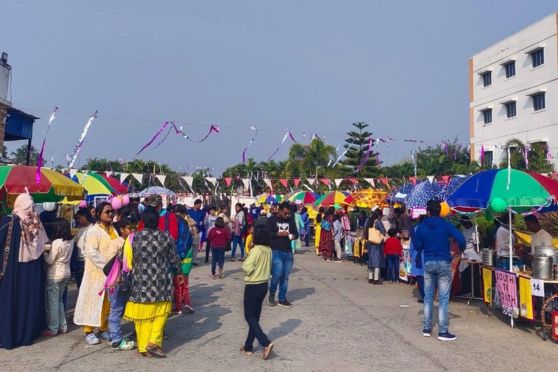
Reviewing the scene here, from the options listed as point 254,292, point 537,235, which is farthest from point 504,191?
point 254,292

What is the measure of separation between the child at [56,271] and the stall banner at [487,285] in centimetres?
668

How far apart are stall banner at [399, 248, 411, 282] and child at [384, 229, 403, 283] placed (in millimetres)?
160

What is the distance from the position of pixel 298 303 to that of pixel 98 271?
397 centimetres

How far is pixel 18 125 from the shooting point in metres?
16.1

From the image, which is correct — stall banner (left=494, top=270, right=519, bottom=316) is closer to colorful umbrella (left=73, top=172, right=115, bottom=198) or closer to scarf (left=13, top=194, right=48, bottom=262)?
scarf (left=13, top=194, right=48, bottom=262)

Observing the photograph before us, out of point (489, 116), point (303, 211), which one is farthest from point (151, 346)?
point (489, 116)

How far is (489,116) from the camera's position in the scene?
114 feet

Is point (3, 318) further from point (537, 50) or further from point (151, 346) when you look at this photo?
point (537, 50)

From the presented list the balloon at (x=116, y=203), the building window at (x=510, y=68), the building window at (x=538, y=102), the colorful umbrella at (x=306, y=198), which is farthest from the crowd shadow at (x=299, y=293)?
the building window at (x=510, y=68)

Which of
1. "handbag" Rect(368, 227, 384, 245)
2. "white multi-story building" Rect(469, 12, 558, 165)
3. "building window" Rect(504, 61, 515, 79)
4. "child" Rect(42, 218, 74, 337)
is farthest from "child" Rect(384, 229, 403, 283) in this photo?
"building window" Rect(504, 61, 515, 79)

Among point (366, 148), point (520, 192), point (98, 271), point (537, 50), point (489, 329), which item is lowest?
point (489, 329)

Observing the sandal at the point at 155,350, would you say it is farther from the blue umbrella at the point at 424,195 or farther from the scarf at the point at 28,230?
the blue umbrella at the point at 424,195

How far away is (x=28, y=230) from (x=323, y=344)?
13.4 feet

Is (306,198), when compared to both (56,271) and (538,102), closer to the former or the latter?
(538,102)
